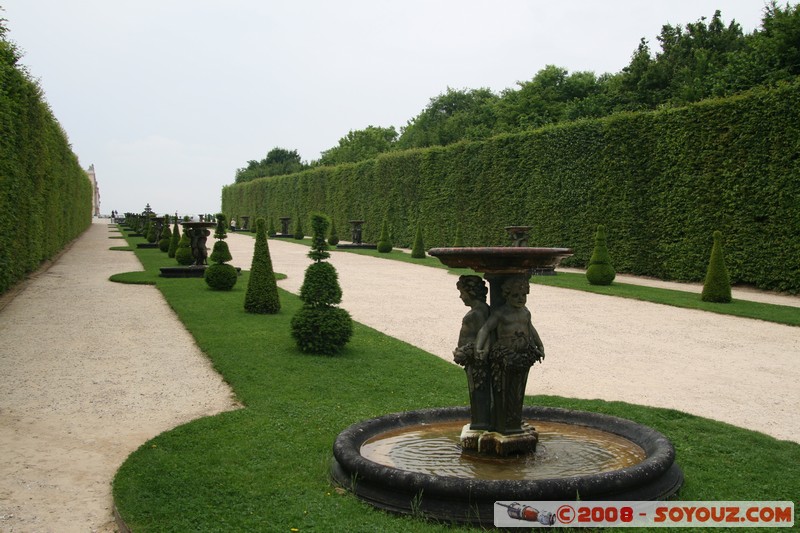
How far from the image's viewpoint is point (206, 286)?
17953mm

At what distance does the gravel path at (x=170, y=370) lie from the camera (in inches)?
223

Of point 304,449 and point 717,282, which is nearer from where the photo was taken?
point 304,449

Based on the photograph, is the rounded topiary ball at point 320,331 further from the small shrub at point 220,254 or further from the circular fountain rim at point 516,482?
the small shrub at point 220,254

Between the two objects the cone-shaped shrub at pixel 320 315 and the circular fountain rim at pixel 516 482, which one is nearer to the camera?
the circular fountain rim at pixel 516 482

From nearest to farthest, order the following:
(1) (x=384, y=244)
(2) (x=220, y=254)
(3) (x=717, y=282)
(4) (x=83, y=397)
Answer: (4) (x=83, y=397) → (3) (x=717, y=282) → (2) (x=220, y=254) → (1) (x=384, y=244)

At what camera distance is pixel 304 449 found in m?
5.80

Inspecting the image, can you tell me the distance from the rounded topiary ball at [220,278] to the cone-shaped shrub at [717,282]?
36.5 feet

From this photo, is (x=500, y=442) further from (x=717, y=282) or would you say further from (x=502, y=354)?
(x=717, y=282)

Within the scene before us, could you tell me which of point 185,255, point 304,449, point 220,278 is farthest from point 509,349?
point 185,255

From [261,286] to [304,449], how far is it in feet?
26.1

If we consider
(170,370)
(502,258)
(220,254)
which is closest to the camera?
(502,258)

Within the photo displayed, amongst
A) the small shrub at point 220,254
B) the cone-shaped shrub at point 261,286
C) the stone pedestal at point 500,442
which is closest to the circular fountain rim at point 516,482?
the stone pedestal at point 500,442

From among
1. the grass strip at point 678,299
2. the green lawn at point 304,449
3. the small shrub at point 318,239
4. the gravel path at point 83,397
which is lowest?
the gravel path at point 83,397

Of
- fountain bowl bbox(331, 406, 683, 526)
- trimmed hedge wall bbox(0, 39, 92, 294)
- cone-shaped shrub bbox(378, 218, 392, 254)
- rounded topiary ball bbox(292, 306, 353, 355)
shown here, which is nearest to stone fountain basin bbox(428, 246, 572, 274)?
fountain bowl bbox(331, 406, 683, 526)
